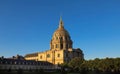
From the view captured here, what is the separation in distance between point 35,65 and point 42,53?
27.3 meters

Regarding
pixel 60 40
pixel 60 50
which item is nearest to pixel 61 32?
pixel 60 40

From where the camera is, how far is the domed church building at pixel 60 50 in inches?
5152

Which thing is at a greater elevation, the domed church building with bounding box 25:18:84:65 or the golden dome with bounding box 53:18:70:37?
the golden dome with bounding box 53:18:70:37

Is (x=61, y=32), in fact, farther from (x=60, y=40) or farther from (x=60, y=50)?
(x=60, y=50)

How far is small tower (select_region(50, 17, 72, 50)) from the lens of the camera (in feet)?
446

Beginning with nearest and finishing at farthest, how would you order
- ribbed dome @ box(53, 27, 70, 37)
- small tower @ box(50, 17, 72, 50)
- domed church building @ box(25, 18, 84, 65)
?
domed church building @ box(25, 18, 84, 65) < small tower @ box(50, 17, 72, 50) < ribbed dome @ box(53, 27, 70, 37)

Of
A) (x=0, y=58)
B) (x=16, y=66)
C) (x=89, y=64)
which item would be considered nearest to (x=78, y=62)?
(x=89, y=64)

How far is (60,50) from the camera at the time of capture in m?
131

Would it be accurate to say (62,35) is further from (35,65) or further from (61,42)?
(35,65)

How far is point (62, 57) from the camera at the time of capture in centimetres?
12950

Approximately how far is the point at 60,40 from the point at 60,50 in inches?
303

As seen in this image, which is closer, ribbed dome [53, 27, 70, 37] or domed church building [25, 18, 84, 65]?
domed church building [25, 18, 84, 65]

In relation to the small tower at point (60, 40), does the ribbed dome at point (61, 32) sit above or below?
above

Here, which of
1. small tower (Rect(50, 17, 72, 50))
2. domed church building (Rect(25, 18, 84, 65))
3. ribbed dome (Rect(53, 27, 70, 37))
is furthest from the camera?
ribbed dome (Rect(53, 27, 70, 37))
